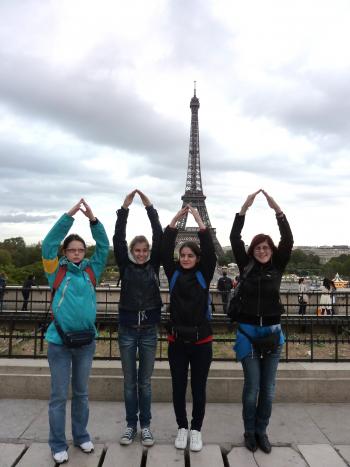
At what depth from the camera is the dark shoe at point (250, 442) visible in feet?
12.3

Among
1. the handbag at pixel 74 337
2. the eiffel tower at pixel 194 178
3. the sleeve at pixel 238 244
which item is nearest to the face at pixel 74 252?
the handbag at pixel 74 337

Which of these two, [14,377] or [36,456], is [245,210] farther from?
Result: [14,377]

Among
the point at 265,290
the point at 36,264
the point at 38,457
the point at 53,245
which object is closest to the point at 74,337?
the point at 53,245

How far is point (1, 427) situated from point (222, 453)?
2246 mm

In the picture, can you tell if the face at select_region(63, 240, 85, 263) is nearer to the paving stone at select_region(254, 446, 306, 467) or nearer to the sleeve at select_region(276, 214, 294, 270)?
the sleeve at select_region(276, 214, 294, 270)

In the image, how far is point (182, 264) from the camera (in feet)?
12.8

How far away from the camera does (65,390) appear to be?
3.64 metres

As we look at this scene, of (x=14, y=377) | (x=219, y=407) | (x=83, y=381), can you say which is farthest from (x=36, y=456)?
(x=219, y=407)

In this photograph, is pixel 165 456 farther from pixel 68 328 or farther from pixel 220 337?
pixel 220 337

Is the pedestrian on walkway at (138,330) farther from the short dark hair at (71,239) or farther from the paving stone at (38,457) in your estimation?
the paving stone at (38,457)

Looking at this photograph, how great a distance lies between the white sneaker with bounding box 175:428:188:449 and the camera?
3742 mm

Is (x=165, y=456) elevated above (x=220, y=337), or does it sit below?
below

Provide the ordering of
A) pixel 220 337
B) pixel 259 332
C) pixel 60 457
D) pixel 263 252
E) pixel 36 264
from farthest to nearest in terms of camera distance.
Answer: pixel 36 264 → pixel 220 337 → pixel 263 252 → pixel 259 332 → pixel 60 457

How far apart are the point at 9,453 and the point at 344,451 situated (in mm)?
3037
